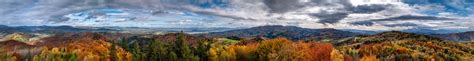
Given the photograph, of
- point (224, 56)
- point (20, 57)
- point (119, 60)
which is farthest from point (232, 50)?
point (20, 57)

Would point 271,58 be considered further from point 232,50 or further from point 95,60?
point 95,60

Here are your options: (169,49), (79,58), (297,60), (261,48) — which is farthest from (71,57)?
(297,60)

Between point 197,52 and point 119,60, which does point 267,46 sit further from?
point 119,60

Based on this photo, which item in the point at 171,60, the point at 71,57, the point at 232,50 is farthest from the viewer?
the point at 71,57

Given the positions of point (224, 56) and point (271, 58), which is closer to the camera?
point (271, 58)

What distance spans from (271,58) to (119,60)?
2523 inches

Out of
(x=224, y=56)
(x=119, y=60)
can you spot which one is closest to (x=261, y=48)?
(x=224, y=56)

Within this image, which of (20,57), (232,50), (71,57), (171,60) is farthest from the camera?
(20,57)

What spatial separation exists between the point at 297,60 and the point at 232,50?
87.1 feet

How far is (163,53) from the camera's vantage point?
149 meters

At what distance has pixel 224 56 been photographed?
545ft

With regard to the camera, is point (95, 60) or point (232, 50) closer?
point (232, 50)

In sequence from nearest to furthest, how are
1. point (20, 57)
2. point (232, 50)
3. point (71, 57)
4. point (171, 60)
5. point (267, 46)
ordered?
point (171, 60) < point (267, 46) < point (232, 50) < point (71, 57) < point (20, 57)

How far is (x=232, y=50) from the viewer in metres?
171
